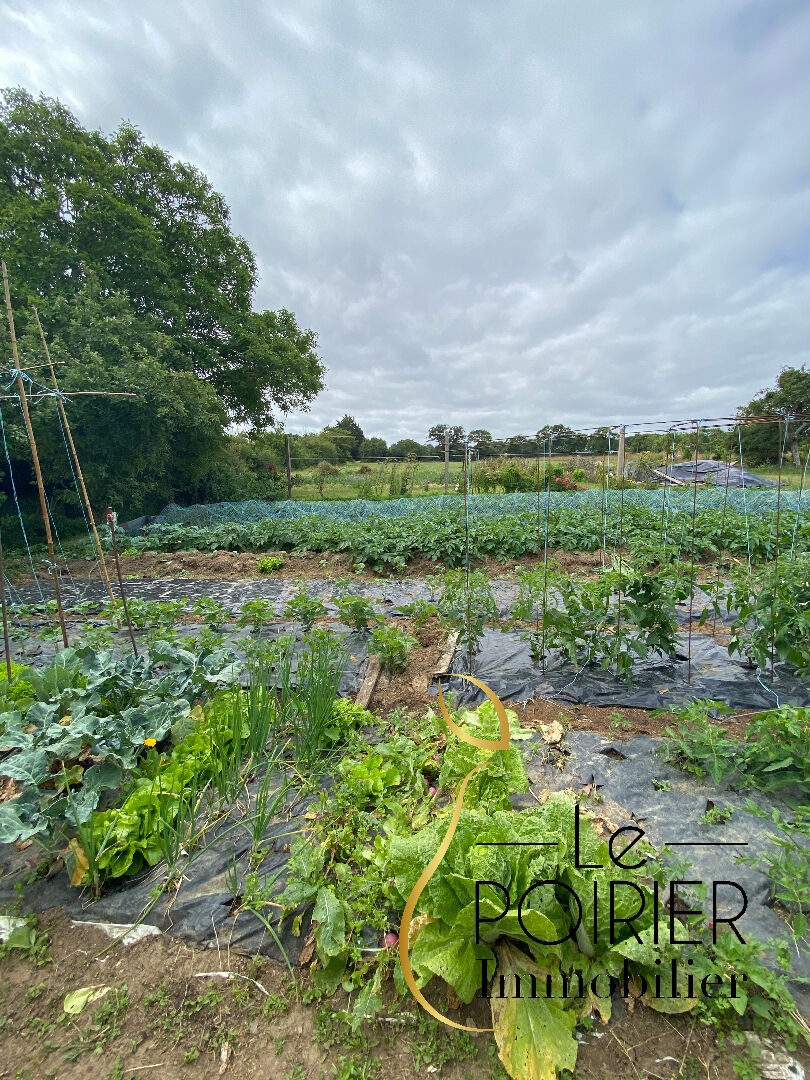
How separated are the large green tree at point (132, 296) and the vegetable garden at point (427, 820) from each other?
7.90m

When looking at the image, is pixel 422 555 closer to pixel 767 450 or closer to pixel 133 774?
pixel 133 774

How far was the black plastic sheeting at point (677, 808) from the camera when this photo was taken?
4.84 feet

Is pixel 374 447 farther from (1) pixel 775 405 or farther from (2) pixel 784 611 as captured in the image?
(2) pixel 784 611

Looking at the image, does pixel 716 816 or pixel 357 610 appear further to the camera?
pixel 357 610

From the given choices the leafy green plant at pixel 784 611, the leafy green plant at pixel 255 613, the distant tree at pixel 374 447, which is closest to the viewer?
the leafy green plant at pixel 784 611

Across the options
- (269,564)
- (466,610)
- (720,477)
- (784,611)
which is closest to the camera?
(784,611)

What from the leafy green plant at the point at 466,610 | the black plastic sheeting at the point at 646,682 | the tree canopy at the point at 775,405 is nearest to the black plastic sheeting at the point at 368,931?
the black plastic sheeting at the point at 646,682

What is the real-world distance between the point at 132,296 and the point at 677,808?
51.6 ft

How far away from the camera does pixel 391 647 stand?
3281 mm

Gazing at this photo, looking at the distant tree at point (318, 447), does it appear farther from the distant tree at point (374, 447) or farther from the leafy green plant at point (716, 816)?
the leafy green plant at point (716, 816)

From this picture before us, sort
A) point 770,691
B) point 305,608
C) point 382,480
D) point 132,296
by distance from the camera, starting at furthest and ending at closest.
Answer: point 382,480 → point 132,296 → point 305,608 → point 770,691

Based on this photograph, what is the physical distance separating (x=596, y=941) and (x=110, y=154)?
1819 cm

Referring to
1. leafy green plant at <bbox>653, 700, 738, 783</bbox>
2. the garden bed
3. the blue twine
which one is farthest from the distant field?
leafy green plant at <bbox>653, 700, 738, 783</bbox>

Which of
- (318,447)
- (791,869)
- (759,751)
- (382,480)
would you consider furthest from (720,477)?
(318,447)
